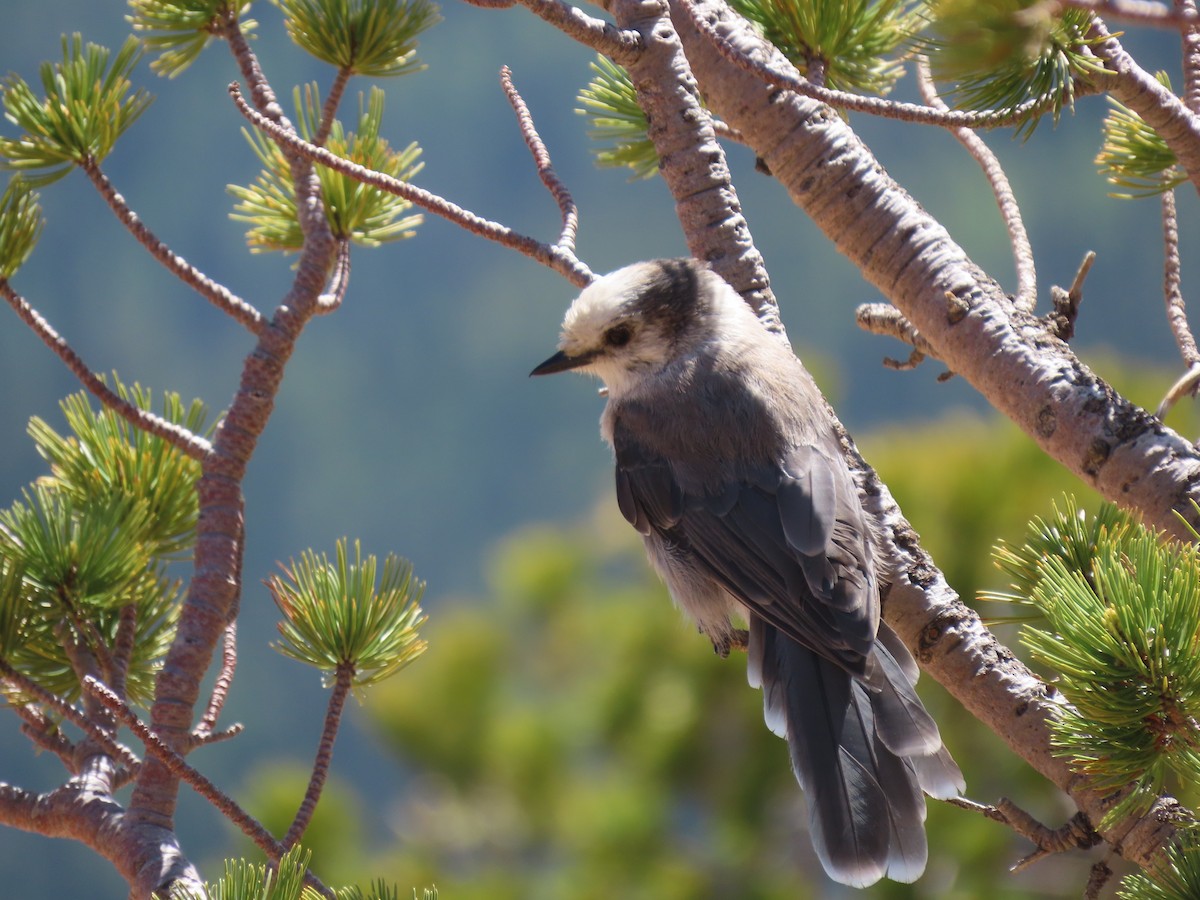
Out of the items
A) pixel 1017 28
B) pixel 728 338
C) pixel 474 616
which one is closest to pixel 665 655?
pixel 474 616

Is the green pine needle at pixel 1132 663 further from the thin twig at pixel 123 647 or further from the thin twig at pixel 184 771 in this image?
the thin twig at pixel 123 647

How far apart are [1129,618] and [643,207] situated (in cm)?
381

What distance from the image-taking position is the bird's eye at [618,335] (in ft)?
5.00

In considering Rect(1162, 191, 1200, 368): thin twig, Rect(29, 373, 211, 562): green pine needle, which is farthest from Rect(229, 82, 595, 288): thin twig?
Rect(1162, 191, 1200, 368): thin twig

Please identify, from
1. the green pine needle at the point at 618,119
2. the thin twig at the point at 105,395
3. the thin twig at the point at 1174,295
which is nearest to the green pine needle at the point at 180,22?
the thin twig at the point at 105,395

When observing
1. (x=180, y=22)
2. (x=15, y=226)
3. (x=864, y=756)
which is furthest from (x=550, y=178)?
(x=864, y=756)

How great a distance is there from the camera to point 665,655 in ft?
8.60

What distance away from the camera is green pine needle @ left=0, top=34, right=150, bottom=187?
1.30 m

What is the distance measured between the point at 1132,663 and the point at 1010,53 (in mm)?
434

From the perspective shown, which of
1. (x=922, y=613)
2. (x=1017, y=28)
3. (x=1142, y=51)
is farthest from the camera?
(x=1142, y=51)

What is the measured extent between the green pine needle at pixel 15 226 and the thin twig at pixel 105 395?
4 centimetres

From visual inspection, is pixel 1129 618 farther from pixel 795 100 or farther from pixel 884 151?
pixel 884 151

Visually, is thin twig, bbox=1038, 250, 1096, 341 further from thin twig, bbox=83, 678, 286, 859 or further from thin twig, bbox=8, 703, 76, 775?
thin twig, bbox=8, 703, 76, 775

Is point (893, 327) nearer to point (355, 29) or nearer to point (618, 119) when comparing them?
point (618, 119)
